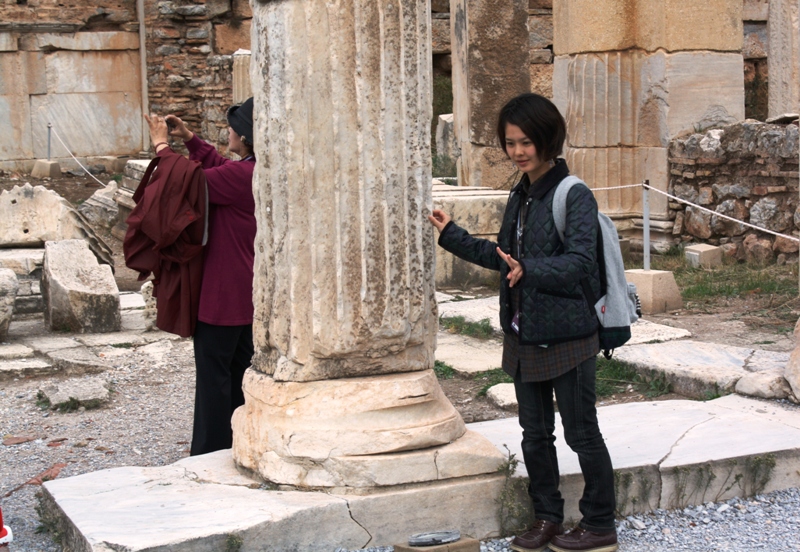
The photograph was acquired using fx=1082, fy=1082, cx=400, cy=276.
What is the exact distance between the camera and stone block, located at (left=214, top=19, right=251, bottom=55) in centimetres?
1698

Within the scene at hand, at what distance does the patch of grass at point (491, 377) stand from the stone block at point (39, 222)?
4266 millimetres

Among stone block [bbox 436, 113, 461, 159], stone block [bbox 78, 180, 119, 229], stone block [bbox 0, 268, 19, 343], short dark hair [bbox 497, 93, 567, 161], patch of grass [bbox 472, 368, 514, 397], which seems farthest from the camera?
stone block [bbox 436, 113, 461, 159]

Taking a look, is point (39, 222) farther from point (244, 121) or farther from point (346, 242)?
point (346, 242)

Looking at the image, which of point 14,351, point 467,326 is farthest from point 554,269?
point 14,351

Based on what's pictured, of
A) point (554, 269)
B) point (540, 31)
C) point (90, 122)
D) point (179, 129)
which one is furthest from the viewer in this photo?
point (90, 122)

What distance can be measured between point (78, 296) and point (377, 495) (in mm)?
4770

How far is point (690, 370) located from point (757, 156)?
4.10m

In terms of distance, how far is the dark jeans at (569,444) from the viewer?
3402mm

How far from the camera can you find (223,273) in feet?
14.2

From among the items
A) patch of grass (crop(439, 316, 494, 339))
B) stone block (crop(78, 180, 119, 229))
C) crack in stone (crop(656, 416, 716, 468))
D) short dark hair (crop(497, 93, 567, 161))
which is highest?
short dark hair (crop(497, 93, 567, 161))

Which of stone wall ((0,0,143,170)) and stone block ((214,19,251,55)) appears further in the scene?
stone block ((214,19,251,55))

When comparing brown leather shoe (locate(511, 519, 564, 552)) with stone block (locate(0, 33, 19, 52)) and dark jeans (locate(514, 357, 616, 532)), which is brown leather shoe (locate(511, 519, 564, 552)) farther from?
stone block (locate(0, 33, 19, 52))

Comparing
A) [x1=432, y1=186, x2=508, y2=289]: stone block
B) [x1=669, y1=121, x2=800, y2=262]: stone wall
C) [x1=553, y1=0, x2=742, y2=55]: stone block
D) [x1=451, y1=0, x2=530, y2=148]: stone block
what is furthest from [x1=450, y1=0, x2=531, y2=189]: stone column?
[x1=432, y1=186, x2=508, y2=289]: stone block

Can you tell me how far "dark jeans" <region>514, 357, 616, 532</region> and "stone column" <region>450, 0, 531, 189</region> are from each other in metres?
7.90
